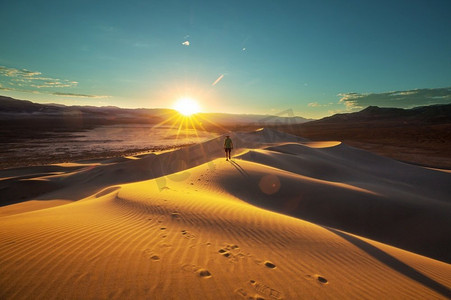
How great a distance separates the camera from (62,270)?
257 cm

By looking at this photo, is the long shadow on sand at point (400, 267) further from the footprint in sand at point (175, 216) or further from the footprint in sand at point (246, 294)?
the footprint in sand at point (175, 216)

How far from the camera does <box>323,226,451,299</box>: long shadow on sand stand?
120 inches

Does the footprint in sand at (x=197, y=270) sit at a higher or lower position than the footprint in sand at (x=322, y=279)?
higher

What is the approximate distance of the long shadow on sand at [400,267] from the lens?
10.0ft

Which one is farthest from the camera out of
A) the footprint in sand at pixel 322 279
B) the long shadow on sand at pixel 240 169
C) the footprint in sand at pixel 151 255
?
the long shadow on sand at pixel 240 169

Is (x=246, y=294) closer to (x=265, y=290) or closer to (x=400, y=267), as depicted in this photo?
(x=265, y=290)

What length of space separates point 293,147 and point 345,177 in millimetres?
6760

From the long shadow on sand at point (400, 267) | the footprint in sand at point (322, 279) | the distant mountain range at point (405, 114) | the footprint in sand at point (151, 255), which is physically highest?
the distant mountain range at point (405, 114)

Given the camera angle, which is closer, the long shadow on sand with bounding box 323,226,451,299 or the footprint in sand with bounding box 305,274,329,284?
the footprint in sand with bounding box 305,274,329,284

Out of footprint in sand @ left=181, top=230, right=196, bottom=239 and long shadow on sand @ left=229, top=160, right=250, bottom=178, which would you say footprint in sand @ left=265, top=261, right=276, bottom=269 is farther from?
long shadow on sand @ left=229, top=160, right=250, bottom=178

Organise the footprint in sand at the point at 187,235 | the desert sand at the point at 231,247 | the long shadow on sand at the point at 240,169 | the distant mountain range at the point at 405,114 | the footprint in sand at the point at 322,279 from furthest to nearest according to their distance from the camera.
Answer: the distant mountain range at the point at 405,114 → the long shadow on sand at the point at 240,169 → the footprint in sand at the point at 187,235 → the footprint in sand at the point at 322,279 → the desert sand at the point at 231,247

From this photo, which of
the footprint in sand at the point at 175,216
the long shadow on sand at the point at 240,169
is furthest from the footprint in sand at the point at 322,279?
the long shadow on sand at the point at 240,169

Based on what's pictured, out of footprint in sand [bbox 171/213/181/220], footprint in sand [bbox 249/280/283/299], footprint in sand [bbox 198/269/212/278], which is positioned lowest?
footprint in sand [bbox 171/213/181/220]

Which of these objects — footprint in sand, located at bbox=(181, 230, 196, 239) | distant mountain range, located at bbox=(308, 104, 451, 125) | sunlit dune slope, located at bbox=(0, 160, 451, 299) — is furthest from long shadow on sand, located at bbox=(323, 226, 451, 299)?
distant mountain range, located at bbox=(308, 104, 451, 125)
